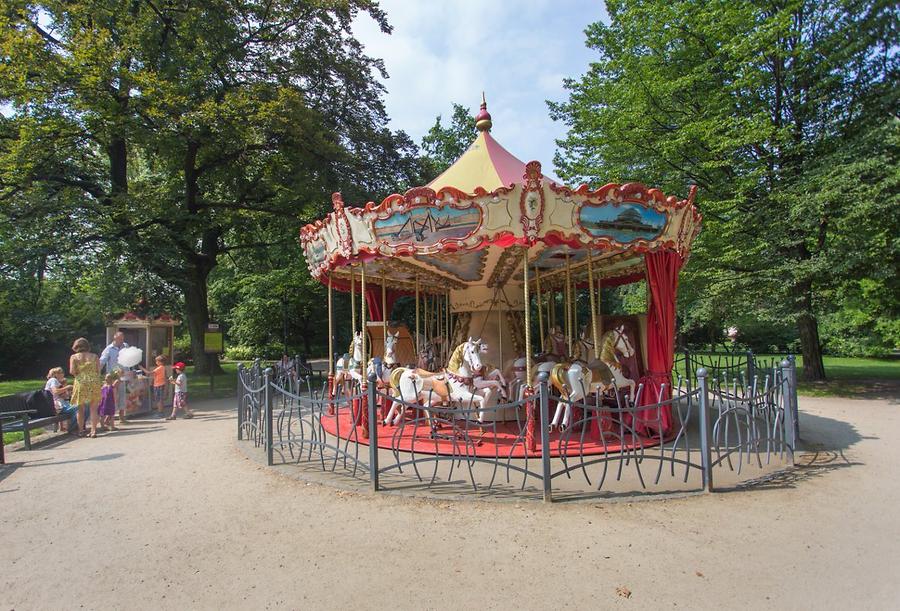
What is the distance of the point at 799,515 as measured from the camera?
423 centimetres

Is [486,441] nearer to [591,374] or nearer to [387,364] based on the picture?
[591,374]

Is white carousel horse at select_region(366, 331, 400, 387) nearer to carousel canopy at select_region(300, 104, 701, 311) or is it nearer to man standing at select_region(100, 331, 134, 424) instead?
carousel canopy at select_region(300, 104, 701, 311)

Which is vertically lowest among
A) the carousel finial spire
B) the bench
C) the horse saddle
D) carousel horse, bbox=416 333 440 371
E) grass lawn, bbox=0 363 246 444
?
grass lawn, bbox=0 363 246 444

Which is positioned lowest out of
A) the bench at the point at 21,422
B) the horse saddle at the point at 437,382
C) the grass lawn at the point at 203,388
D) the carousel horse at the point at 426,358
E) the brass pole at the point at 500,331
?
the grass lawn at the point at 203,388

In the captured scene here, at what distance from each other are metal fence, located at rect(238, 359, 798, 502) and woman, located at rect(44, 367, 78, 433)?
11.1 feet

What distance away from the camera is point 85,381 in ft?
27.1

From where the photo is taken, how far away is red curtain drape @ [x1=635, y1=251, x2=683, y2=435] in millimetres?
7281

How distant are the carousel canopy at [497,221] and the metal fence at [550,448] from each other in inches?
82.6

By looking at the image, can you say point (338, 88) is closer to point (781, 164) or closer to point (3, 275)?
point (3, 275)

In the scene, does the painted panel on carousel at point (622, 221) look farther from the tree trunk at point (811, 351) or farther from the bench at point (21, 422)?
the tree trunk at point (811, 351)

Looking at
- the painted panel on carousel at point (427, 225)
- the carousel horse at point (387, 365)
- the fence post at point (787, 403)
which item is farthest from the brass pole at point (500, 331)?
the fence post at point (787, 403)

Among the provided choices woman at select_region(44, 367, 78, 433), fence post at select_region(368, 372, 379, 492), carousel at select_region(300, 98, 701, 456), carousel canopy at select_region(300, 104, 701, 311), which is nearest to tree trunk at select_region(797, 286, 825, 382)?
carousel at select_region(300, 98, 701, 456)

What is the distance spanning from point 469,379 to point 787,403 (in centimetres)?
390

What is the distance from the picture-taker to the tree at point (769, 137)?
37.7ft
